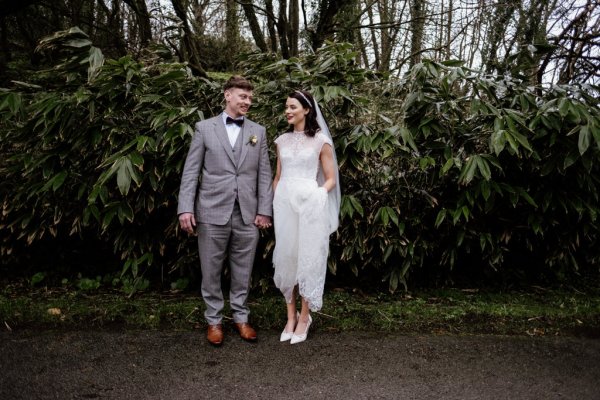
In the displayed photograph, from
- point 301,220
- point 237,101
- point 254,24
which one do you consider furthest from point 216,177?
point 254,24

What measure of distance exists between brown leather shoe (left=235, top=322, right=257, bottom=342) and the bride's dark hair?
4.57ft

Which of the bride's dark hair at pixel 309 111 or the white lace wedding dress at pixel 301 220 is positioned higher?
the bride's dark hair at pixel 309 111

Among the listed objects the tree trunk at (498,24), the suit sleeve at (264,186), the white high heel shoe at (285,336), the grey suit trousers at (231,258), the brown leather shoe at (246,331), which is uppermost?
the tree trunk at (498,24)

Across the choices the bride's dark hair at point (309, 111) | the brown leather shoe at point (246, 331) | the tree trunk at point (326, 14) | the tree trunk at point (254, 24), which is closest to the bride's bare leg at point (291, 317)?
the brown leather shoe at point (246, 331)

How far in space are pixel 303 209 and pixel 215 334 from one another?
3.36 feet

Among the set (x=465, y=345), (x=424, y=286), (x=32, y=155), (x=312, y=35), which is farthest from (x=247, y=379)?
(x=312, y=35)

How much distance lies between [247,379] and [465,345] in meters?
1.47

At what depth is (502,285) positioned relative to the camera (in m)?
4.68

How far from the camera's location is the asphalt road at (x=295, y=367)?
254 cm

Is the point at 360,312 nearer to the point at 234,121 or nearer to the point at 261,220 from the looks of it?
the point at 261,220

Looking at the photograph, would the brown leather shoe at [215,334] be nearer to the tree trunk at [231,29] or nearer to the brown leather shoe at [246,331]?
the brown leather shoe at [246,331]

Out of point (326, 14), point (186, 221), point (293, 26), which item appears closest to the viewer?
point (186, 221)

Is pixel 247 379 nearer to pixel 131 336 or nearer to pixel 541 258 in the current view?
pixel 131 336

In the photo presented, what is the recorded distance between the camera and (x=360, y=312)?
3.77m
